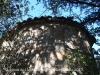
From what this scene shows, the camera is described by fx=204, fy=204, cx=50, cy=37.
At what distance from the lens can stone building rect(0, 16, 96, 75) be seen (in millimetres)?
6888

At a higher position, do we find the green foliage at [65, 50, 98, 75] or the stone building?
the stone building

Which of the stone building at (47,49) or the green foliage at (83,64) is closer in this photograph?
the green foliage at (83,64)

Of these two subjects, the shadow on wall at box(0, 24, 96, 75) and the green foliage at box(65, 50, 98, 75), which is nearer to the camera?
the green foliage at box(65, 50, 98, 75)

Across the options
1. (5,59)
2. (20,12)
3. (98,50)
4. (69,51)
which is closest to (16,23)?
(20,12)

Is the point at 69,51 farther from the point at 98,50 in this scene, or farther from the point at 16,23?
the point at 98,50

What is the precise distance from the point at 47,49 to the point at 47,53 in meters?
0.18

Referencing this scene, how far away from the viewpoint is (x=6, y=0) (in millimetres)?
7992

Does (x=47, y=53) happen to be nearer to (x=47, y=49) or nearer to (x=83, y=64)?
(x=47, y=49)

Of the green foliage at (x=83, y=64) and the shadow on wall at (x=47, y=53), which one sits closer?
the green foliage at (x=83, y=64)

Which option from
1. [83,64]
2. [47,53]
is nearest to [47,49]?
[47,53]

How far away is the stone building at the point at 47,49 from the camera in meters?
6.89

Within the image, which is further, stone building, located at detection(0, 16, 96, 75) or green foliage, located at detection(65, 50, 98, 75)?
stone building, located at detection(0, 16, 96, 75)

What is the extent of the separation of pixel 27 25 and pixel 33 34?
59 centimetres

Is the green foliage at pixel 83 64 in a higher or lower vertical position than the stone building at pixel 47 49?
lower
